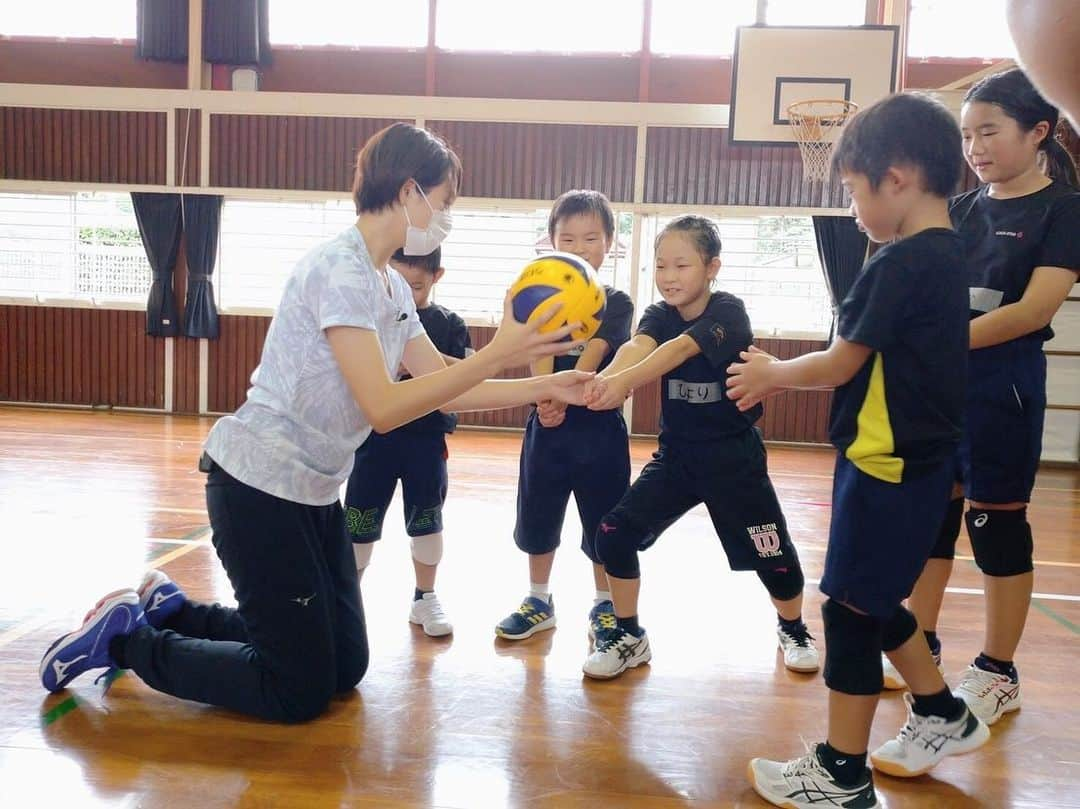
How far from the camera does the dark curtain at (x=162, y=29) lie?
28.3 ft

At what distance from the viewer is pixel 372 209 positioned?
2.07m

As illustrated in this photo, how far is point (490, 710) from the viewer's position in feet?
7.07

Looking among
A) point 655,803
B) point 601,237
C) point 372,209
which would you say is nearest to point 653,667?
point 655,803

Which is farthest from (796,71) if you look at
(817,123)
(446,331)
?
(446,331)

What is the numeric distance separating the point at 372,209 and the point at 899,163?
1.16 m

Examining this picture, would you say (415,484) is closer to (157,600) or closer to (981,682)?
(157,600)

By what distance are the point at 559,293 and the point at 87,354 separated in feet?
27.7

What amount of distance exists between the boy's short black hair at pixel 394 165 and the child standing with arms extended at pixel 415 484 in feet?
1.98

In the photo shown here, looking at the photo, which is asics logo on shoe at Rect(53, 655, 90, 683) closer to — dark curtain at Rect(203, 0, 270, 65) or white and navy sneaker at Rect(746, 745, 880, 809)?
white and navy sneaker at Rect(746, 745, 880, 809)

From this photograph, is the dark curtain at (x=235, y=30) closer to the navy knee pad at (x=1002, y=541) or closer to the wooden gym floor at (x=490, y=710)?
the wooden gym floor at (x=490, y=710)

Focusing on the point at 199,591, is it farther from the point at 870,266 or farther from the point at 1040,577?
the point at 1040,577

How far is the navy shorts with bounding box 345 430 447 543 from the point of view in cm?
275

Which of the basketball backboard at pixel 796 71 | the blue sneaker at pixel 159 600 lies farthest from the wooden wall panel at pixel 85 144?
the blue sneaker at pixel 159 600

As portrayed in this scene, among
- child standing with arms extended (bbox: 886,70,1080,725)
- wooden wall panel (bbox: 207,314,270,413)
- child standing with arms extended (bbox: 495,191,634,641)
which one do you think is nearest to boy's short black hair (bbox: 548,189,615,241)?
child standing with arms extended (bbox: 495,191,634,641)
